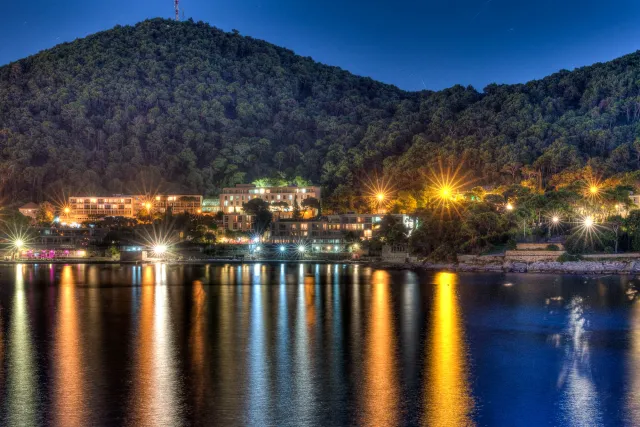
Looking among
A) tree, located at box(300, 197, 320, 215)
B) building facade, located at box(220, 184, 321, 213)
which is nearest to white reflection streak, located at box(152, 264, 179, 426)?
tree, located at box(300, 197, 320, 215)

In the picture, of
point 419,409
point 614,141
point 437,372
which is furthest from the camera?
point 614,141

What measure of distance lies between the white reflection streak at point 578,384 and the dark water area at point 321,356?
2.0 inches

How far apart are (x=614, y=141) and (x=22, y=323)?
66.2m

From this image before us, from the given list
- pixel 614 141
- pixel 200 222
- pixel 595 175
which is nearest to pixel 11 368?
pixel 200 222

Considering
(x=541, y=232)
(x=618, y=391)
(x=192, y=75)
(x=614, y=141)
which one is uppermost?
(x=192, y=75)

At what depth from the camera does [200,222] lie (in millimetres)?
61969

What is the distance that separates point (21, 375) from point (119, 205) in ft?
208

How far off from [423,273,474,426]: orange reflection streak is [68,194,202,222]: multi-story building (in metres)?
54.2

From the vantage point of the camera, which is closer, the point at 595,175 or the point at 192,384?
the point at 192,384

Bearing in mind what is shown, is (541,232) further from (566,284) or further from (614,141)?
(614,141)

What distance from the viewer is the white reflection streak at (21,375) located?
11.9 meters

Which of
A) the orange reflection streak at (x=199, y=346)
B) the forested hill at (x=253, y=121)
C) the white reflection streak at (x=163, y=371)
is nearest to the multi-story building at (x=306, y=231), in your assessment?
the forested hill at (x=253, y=121)

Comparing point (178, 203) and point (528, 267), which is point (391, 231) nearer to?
point (528, 267)

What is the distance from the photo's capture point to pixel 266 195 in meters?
73.5
